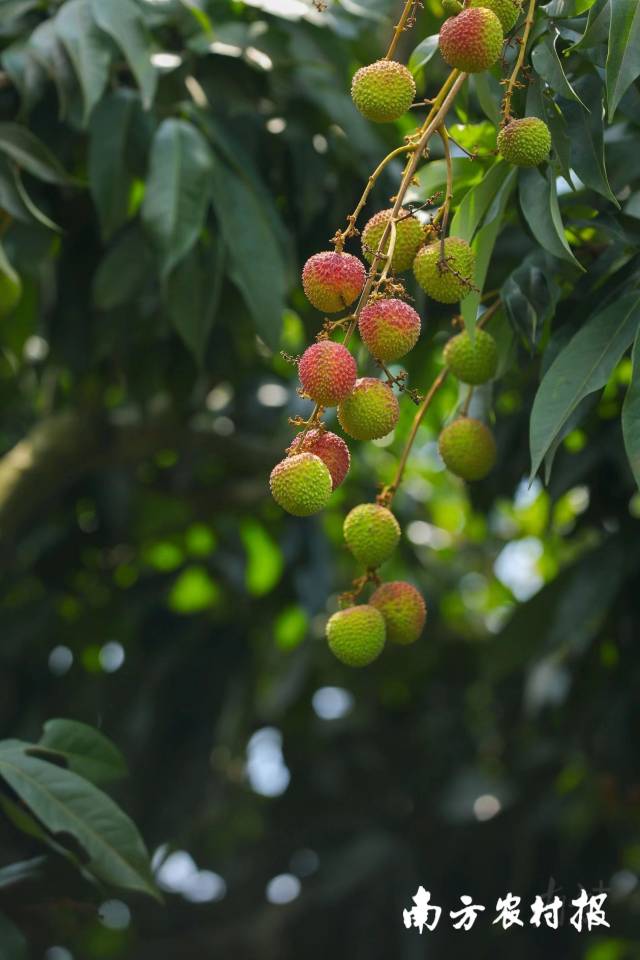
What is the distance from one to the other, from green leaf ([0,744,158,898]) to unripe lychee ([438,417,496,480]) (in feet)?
1.18

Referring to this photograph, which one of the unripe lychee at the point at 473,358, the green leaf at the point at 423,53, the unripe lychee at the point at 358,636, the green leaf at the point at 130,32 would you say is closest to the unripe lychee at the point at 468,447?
the unripe lychee at the point at 473,358

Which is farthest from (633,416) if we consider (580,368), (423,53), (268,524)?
(268,524)

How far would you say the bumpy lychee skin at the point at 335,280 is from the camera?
0.75m

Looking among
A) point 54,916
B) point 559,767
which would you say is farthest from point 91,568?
point 559,767

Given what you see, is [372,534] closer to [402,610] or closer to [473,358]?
[402,610]

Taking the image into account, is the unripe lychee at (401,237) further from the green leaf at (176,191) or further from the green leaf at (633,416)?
the green leaf at (176,191)

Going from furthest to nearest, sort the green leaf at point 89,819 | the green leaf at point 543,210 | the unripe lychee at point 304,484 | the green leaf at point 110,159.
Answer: the green leaf at point 110,159 → the green leaf at point 89,819 → the green leaf at point 543,210 → the unripe lychee at point 304,484

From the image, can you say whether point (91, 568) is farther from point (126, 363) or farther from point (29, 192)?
point (29, 192)

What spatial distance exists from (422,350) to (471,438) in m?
0.42

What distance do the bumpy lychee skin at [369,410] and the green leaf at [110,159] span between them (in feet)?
1.87

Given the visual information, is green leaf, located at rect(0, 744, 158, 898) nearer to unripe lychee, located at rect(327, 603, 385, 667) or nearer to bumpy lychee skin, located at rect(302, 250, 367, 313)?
unripe lychee, located at rect(327, 603, 385, 667)

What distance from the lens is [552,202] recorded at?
82cm

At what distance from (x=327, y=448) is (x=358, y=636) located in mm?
156

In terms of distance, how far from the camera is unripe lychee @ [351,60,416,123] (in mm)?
782
